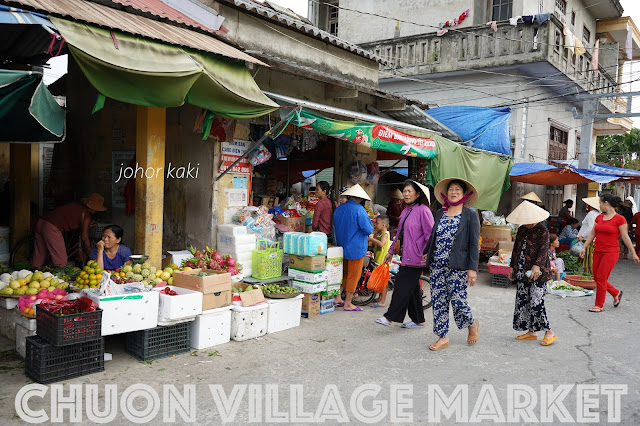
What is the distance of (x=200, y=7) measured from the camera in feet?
25.6

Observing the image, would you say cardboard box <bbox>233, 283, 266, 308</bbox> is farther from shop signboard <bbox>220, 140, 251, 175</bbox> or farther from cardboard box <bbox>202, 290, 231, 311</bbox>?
shop signboard <bbox>220, 140, 251, 175</bbox>

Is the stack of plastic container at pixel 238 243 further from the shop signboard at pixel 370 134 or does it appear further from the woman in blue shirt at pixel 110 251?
the shop signboard at pixel 370 134

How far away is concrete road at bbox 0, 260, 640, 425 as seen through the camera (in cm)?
430

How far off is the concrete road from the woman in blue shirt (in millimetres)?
→ 978

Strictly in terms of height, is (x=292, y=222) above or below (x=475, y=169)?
below

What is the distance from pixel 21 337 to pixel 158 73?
3102mm

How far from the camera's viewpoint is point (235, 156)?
316 inches

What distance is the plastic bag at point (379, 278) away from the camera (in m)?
7.71

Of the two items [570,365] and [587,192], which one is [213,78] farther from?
[587,192]

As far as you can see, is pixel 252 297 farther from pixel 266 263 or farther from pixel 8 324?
pixel 8 324

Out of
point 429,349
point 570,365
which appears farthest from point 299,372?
point 570,365

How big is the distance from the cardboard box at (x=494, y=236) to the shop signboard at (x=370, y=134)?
12.2 ft

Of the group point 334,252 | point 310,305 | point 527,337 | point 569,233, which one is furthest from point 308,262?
point 569,233

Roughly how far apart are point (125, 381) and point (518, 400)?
12.1 feet
